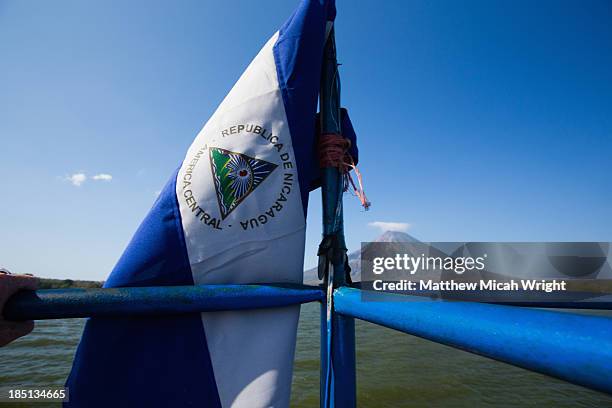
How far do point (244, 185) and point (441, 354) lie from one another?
282 inches

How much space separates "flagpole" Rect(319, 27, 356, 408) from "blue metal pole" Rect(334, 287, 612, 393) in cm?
55

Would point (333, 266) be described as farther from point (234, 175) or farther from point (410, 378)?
point (410, 378)

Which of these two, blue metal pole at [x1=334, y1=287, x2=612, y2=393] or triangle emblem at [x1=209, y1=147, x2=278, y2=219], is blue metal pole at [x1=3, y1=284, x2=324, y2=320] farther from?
blue metal pole at [x1=334, y1=287, x2=612, y2=393]

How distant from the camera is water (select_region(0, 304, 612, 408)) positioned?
401cm

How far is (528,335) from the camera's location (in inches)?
16.1

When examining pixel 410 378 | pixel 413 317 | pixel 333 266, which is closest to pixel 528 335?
pixel 413 317

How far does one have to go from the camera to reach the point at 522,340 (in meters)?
0.42

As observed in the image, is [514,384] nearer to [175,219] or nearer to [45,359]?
[175,219]

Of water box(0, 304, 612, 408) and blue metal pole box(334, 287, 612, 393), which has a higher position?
blue metal pole box(334, 287, 612, 393)

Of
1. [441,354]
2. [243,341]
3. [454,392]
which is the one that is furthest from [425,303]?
[441,354]

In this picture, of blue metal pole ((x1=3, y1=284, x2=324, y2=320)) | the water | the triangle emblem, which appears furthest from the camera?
the water

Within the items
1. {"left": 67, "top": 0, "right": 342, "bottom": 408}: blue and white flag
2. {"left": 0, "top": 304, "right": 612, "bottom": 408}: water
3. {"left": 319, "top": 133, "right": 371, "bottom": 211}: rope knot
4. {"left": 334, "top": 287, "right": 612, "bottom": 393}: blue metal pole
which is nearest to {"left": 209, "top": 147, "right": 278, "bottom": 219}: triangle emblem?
{"left": 67, "top": 0, "right": 342, "bottom": 408}: blue and white flag

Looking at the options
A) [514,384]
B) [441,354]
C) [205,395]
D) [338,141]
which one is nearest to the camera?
[205,395]

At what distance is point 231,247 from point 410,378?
501 cm
